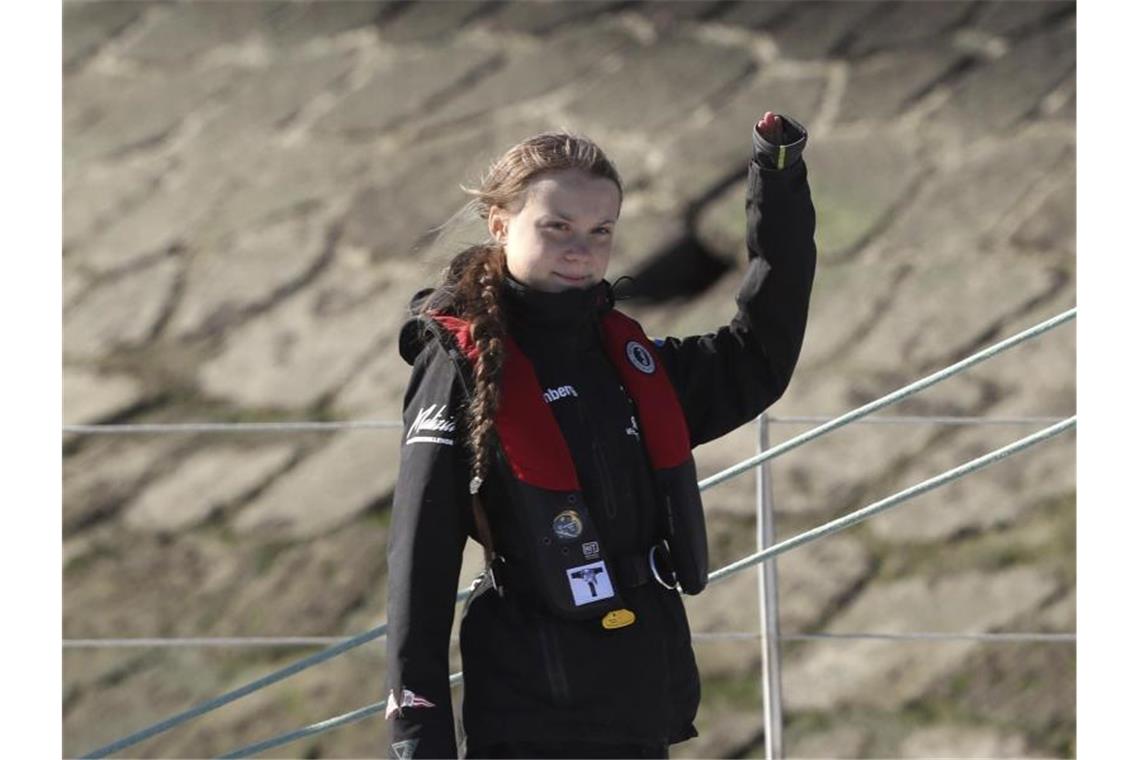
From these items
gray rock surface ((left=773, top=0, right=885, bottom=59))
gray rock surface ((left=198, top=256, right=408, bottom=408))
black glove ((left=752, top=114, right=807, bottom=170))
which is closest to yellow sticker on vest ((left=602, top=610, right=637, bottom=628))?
black glove ((left=752, top=114, right=807, bottom=170))

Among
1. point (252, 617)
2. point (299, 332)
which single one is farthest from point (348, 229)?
point (252, 617)

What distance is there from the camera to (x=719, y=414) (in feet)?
7.33

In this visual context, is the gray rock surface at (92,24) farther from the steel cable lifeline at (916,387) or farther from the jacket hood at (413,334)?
the jacket hood at (413,334)

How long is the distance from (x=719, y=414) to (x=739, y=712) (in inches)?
98.8

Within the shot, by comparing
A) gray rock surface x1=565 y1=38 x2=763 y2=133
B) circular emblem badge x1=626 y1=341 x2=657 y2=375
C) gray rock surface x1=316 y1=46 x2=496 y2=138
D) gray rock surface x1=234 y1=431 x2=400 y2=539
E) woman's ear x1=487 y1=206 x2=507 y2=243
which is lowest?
circular emblem badge x1=626 y1=341 x2=657 y2=375

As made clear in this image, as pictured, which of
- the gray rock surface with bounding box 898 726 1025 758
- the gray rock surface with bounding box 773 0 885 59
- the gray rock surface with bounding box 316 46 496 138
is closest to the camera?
the gray rock surface with bounding box 898 726 1025 758

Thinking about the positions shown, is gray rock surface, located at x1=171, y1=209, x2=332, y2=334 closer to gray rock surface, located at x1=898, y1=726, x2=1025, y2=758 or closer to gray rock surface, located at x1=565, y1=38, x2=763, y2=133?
gray rock surface, located at x1=565, y1=38, x2=763, y2=133

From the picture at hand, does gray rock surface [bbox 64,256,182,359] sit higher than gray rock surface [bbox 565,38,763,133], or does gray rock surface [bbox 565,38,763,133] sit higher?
gray rock surface [bbox 565,38,763,133]

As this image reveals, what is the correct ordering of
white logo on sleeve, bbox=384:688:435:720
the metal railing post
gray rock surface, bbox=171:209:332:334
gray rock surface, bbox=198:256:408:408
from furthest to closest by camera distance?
gray rock surface, bbox=171:209:332:334 < gray rock surface, bbox=198:256:408:408 < the metal railing post < white logo on sleeve, bbox=384:688:435:720

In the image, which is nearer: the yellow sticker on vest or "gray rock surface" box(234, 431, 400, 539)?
the yellow sticker on vest

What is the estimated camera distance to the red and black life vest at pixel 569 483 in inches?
77.3

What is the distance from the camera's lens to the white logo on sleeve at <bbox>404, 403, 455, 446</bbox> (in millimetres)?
2000

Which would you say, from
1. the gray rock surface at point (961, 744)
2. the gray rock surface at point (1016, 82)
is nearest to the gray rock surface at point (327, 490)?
the gray rock surface at point (961, 744)

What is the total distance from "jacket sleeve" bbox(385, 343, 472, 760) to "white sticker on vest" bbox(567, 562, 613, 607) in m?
0.13
